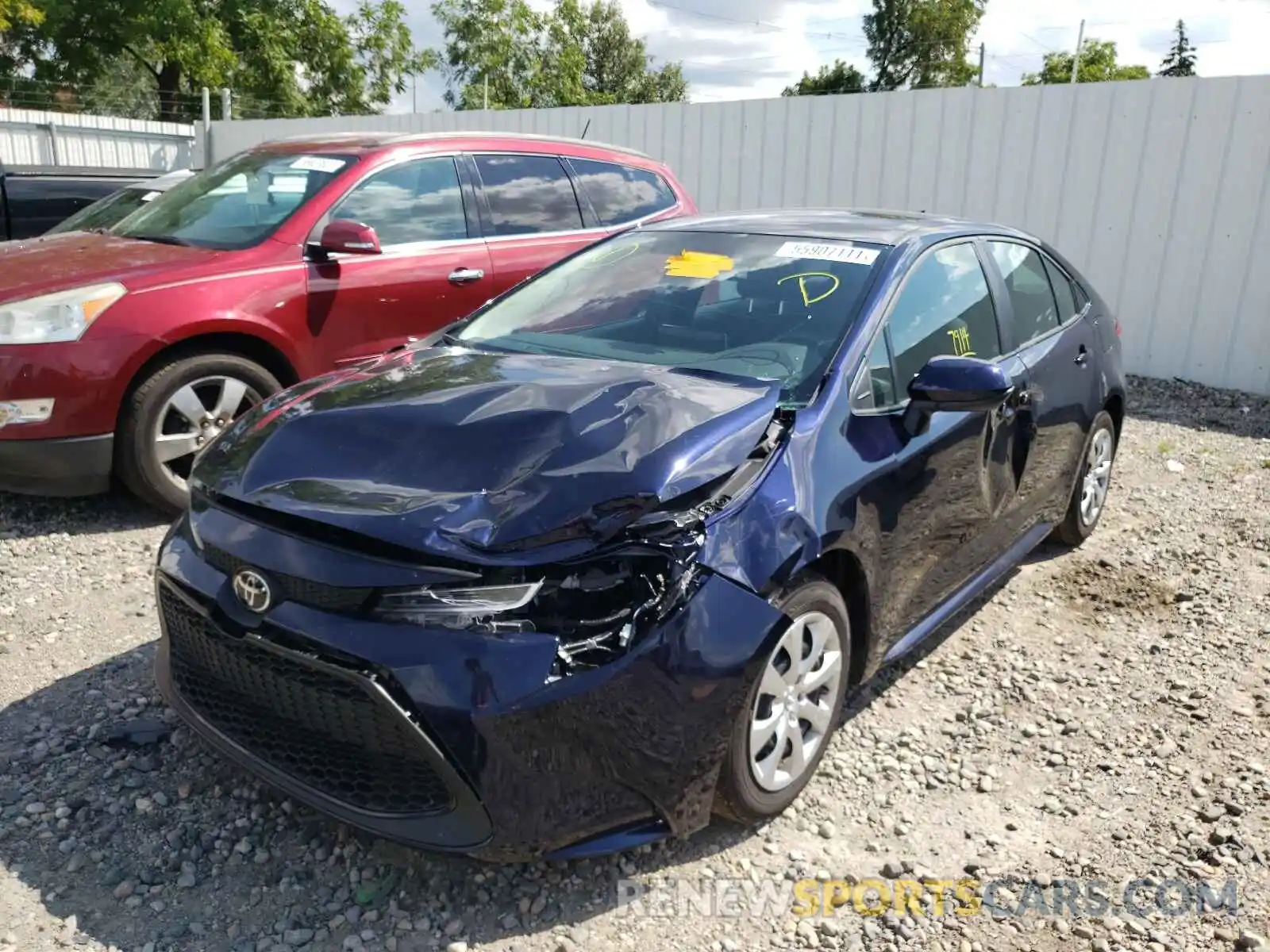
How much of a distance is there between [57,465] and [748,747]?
3232mm

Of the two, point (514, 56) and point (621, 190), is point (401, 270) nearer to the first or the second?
point (621, 190)

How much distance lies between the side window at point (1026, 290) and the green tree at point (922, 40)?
42.9 metres

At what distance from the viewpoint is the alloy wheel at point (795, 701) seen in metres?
2.55

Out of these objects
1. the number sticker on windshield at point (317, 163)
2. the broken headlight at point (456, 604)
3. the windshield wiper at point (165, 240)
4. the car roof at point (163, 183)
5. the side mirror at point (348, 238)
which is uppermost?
the number sticker on windshield at point (317, 163)

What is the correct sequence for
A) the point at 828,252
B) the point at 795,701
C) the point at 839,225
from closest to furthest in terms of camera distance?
1. the point at 795,701
2. the point at 828,252
3. the point at 839,225

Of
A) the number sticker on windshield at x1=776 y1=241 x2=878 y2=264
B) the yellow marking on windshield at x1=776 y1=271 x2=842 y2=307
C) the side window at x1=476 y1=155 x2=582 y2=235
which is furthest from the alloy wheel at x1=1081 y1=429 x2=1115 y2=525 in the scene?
the side window at x1=476 y1=155 x2=582 y2=235

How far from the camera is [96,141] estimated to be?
16.9 meters

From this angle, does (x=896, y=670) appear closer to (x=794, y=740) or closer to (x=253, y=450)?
(x=794, y=740)

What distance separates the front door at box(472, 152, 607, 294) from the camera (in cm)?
A: 563

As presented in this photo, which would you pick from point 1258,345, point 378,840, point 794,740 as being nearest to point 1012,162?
point 1258,345

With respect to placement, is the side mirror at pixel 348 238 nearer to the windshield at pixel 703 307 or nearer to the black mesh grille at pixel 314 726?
the windshield at pixel 703 307

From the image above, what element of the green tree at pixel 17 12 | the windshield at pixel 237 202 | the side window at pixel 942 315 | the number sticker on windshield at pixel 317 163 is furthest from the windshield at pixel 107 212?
the green tree at pixel 17 12

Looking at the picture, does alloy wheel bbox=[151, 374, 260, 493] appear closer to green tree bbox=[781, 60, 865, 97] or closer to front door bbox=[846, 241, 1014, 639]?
front door bbox=[846, 241, 1014, 639]

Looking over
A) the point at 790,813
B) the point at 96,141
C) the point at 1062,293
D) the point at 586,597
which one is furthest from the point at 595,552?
the point at 96,141
